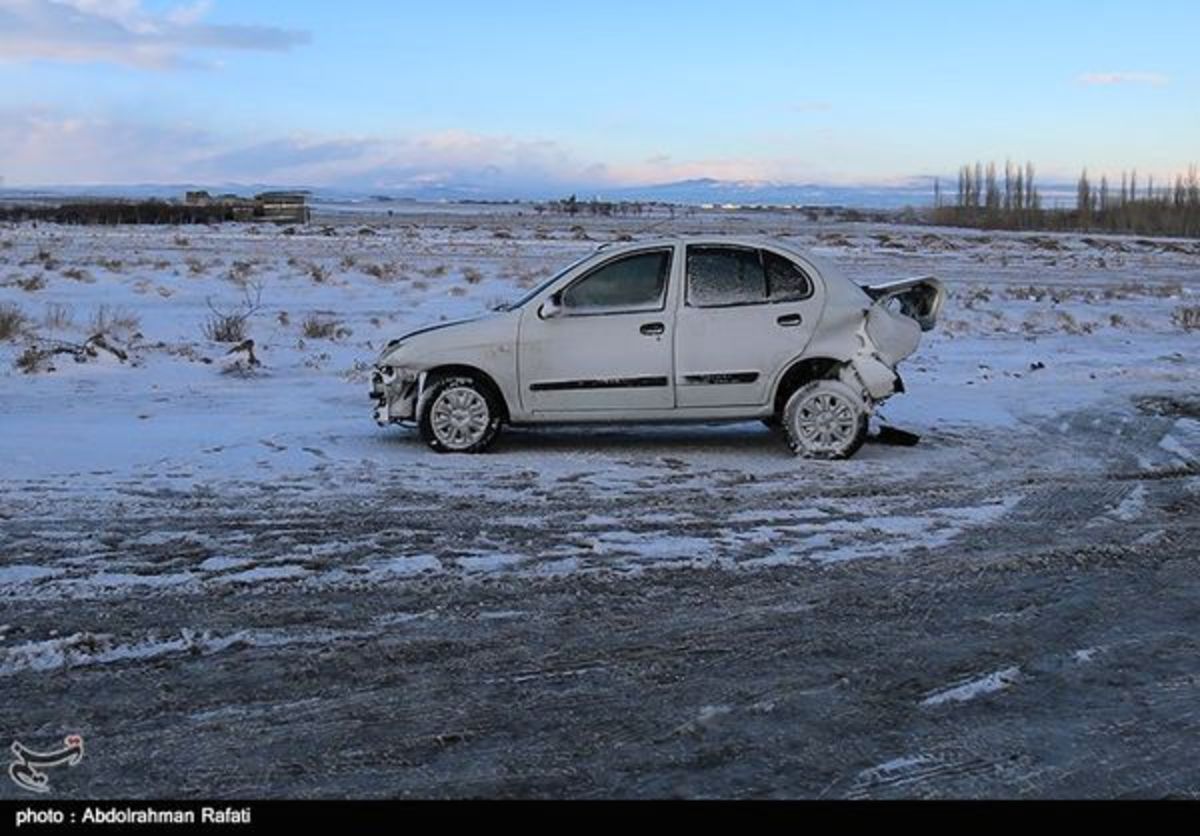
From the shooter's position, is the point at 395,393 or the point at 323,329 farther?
the point at 323,329

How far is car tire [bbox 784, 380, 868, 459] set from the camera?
10.2 meters

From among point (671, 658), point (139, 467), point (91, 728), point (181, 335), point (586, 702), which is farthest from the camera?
point (181, 335)

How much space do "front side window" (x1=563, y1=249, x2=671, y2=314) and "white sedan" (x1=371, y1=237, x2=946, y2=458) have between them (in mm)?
11

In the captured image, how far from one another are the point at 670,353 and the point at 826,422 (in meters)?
1.38

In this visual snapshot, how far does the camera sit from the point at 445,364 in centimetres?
1047

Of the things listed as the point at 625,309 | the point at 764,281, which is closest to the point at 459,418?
the point at 625,309

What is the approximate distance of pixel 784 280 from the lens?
10.5 meters

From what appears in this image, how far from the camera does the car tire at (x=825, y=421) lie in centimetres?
1024

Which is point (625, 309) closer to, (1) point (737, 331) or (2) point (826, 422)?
(1) point (737, 331)

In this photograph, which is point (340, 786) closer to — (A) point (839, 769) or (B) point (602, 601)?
(A) point (839, 769)

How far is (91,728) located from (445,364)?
604 cm

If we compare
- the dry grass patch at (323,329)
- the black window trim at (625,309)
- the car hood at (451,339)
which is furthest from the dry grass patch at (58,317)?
the black window trim at (625,309)

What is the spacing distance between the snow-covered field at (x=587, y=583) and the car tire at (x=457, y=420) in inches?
9.1

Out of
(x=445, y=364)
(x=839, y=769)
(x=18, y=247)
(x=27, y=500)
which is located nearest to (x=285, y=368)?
(x=445, y=364)
